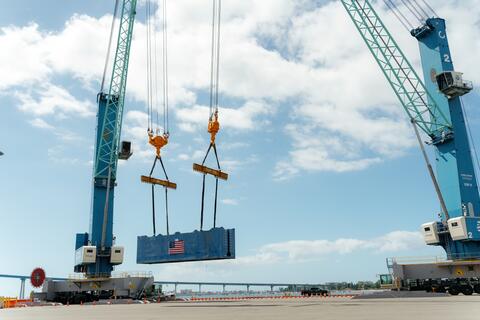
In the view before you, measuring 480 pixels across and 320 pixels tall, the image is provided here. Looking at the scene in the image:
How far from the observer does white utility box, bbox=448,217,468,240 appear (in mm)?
56200

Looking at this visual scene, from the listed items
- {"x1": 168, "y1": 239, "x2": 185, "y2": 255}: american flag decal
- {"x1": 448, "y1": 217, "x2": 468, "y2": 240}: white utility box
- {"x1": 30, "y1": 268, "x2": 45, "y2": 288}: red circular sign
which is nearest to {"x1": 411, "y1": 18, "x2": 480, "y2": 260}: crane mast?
{"x1": 448, "y1": 217, "x2": 468, "y2": 240}: white utility box

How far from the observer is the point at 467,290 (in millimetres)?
48625

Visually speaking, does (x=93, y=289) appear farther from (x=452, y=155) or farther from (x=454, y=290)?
(x=452, y=155)

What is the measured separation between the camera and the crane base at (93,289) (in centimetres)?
6331

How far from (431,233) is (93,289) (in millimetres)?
48158

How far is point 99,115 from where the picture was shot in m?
76.5

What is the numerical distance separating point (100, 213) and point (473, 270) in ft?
172

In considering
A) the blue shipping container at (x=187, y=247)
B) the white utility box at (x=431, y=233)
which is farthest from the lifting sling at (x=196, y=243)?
the white utility box at (x=431, y=233)

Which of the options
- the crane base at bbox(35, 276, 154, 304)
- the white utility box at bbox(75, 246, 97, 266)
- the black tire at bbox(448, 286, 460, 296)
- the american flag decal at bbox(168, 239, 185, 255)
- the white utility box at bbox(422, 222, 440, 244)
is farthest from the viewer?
the white utility box at bbox(75, 246, 97, 266)

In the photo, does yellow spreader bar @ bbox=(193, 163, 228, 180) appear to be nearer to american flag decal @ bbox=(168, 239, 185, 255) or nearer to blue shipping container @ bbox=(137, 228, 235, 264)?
blue shipping container @ bbox=(137, 228, 235, 264)

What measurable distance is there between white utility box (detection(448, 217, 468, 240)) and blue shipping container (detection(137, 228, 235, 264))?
95.1 feet

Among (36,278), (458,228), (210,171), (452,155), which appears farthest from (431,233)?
(36,278)

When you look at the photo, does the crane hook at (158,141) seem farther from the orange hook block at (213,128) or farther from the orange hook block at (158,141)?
the orange hook block at (213,128)

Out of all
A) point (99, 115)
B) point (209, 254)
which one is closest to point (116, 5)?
point (99, 115)
